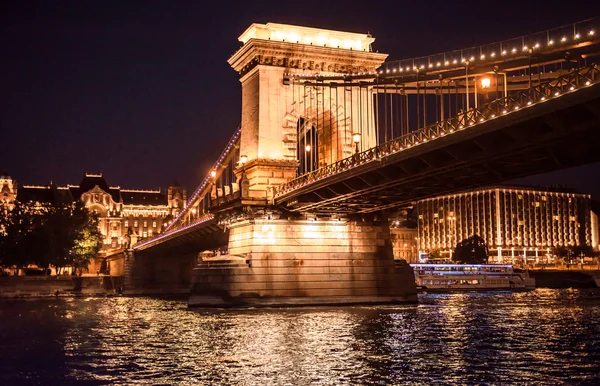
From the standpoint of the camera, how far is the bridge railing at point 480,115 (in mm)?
27578

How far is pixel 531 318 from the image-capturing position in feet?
142

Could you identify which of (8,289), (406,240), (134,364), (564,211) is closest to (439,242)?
(406,240)

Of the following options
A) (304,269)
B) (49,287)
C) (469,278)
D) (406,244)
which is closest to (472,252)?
(406,244)

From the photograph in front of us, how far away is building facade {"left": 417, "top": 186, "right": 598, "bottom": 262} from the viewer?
164 meters

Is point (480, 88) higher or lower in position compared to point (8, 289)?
higher

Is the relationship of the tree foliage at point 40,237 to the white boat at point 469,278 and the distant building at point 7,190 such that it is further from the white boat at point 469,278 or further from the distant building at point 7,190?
the distant building at point 7,190

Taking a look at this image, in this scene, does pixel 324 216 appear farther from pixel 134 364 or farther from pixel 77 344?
pixel 134 364

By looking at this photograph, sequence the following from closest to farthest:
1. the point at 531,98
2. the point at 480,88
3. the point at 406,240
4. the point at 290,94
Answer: the point at 531,98 < the point at 480,88 < the point at 290,94 < the point at 406,240

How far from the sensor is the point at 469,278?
324 ft

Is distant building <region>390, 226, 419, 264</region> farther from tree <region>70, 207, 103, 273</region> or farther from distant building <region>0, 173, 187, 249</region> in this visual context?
tree <region>70, 207, 103, 273</region>

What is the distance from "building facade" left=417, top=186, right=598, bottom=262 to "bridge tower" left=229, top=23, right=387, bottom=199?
112m

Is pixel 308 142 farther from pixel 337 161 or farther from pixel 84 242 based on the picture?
pixel 84 242

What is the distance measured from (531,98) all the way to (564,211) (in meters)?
149

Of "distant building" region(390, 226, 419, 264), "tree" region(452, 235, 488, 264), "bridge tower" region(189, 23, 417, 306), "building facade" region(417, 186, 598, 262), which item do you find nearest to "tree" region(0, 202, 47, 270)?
"bridge tower" region(189, 23, 417, 306)
